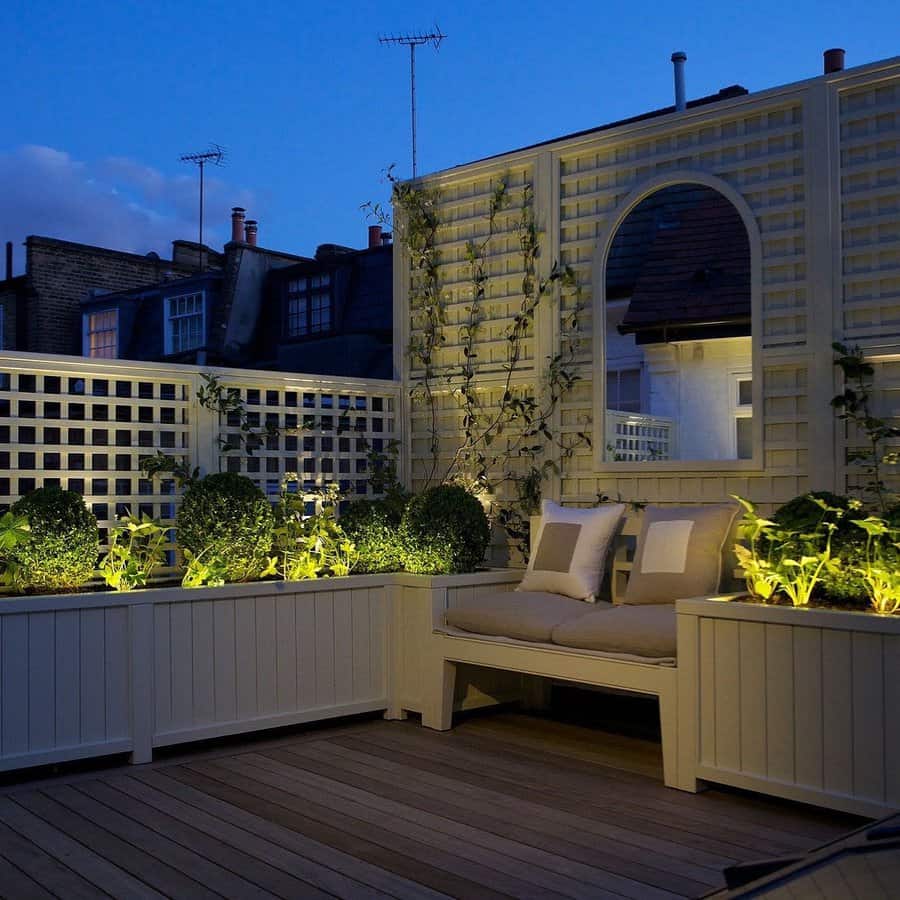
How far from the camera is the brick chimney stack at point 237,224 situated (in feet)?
62.2

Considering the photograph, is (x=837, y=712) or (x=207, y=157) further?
(x=207, y=157)

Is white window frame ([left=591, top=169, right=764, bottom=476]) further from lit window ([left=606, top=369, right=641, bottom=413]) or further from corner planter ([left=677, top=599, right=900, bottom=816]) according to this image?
corner planter ([left=677, top=599, right=900, bottom=816])

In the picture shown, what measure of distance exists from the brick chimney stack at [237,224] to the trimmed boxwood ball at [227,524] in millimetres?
14835

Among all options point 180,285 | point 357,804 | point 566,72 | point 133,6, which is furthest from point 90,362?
point 180,285

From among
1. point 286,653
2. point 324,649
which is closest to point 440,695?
point 324,649

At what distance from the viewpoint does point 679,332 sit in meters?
5.02

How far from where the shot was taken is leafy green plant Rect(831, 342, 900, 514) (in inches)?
171

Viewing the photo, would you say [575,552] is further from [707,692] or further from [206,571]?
[206,571]

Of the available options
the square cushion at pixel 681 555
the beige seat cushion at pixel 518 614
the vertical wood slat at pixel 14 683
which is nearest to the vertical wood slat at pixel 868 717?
the square cushion at pixel 681 555

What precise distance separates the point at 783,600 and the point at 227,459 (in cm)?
286

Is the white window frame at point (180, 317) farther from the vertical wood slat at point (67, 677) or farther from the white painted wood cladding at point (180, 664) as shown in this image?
the vertical wood slat at point (67, 677)

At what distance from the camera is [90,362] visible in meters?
4.94

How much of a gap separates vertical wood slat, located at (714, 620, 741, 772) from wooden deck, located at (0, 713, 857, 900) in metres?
0.16

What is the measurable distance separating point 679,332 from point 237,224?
15166 mm
